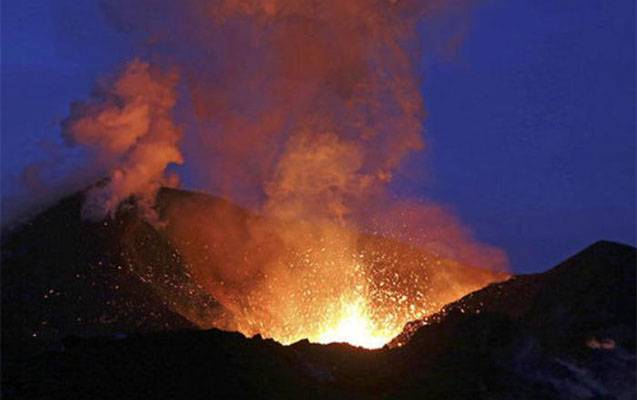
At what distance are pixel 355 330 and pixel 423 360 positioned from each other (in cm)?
573

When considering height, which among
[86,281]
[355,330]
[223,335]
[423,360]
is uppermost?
[355,330]

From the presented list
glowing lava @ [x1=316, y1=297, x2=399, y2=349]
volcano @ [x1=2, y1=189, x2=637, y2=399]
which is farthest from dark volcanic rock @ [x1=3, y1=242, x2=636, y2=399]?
glowing lava @ [x1=316, y1=297, x2=399, y2=349]

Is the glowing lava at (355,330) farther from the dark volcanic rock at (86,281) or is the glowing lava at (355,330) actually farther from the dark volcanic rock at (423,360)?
the dark volcanic rock at (86,281)

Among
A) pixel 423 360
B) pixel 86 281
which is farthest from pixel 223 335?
pixel 86 281

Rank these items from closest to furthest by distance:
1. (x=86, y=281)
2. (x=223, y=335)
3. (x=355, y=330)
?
(x=223, y=335) < (x=86, y=281) < (x=355, y=330)

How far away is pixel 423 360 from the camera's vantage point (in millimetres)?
17578

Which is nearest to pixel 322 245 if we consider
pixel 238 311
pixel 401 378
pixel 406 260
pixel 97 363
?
pixel 406 260

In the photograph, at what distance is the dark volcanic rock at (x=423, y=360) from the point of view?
15.3 meters

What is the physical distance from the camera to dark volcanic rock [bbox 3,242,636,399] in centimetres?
1530

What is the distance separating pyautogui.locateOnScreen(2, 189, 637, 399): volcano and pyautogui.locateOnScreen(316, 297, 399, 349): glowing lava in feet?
7.68

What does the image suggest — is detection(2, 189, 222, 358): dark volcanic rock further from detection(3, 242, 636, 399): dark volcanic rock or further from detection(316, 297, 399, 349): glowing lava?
detection(316, 297, 399, 349): glowing lava

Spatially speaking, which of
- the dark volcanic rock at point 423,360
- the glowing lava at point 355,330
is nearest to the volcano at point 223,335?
the dark volcanic rock at point 423,360

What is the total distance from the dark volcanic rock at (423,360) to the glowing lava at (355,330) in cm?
233

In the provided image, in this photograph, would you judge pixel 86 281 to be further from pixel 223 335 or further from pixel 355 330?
pixel 355 330
